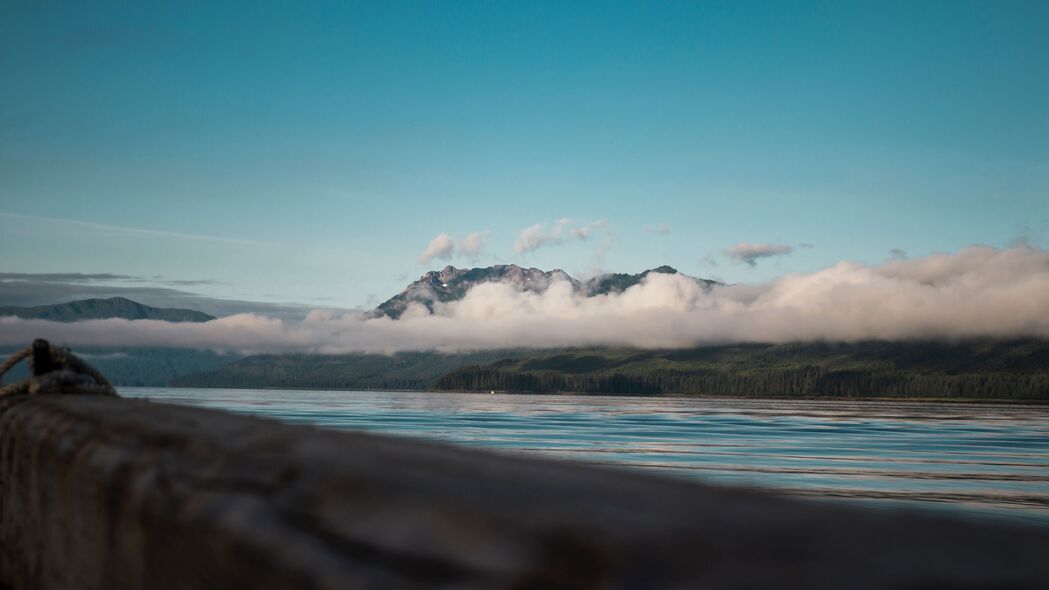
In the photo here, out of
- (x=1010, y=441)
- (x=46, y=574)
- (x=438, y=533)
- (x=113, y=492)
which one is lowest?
(x=1010, y=441)

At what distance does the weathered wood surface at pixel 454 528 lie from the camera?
0.73 m

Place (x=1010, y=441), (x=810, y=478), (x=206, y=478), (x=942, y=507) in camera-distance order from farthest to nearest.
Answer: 1. (x=1010, y=441)
2. (x=810, y=478)
3. (x=942, y=507)
4. (x=206, y=478)

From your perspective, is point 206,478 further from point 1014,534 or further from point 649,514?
point 1014,534

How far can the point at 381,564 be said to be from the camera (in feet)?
3.29

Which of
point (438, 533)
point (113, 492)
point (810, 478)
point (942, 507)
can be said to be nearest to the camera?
point (438, 533)

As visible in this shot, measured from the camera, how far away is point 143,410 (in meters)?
2.68

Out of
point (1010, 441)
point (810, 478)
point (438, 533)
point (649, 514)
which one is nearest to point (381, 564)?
point (438, 533)

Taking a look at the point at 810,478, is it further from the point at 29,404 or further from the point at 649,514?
the point at 649,514

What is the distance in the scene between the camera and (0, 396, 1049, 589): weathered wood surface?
2.38 feet

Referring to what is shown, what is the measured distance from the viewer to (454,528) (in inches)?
37.3

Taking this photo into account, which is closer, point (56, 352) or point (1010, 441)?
point (56, 352)

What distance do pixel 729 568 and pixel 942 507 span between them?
15.8m

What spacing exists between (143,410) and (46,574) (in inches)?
22.9

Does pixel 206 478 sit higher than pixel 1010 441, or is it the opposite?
pixel 206 478
